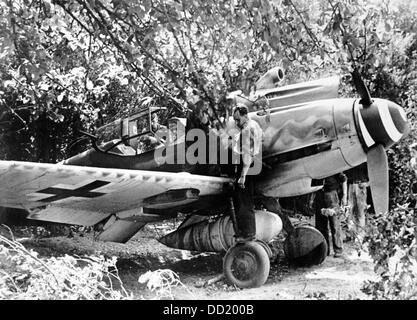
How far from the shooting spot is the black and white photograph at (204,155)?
3.55 m

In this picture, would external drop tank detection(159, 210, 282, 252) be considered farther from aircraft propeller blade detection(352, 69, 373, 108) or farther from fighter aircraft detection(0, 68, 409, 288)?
aircraft propeller blade detection(352, 69, 373, 108)

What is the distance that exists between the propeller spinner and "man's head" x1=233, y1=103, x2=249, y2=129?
0.78 m

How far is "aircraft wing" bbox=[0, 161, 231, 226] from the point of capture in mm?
3781

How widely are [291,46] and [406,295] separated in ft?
4.69

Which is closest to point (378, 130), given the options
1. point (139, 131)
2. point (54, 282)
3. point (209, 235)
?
point (209, 235)

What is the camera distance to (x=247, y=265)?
404cm

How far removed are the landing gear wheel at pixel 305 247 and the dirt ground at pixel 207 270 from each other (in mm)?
77

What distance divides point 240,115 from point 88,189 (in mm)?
1191

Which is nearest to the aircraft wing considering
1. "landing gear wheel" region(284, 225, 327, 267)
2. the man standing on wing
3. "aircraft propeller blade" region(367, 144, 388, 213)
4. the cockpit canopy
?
the man standing on wing

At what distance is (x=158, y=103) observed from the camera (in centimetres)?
413
